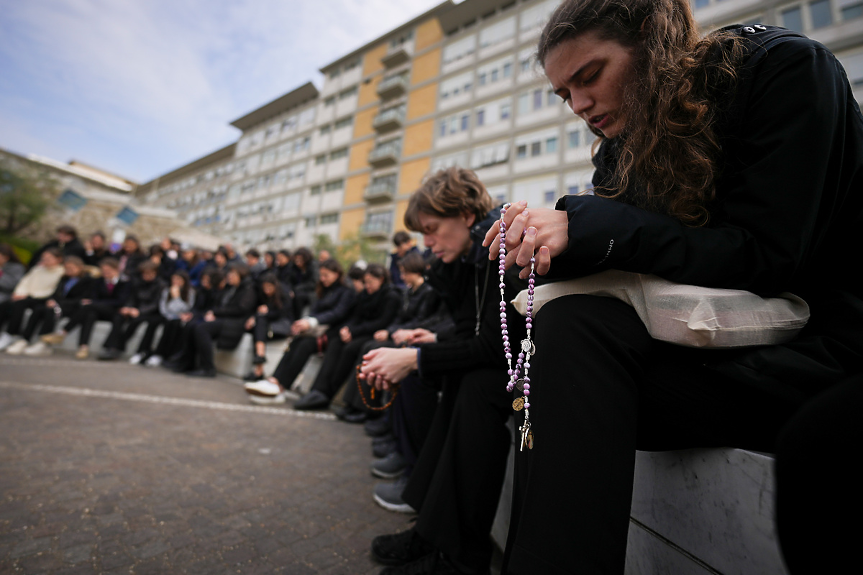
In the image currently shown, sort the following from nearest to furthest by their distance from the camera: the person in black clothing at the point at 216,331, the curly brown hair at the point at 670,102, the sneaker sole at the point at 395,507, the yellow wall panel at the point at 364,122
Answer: the curly brown hair at the point at 670,102 < the sneaker sole at the point at 395,507 < the person in black clothing at the point at 216,331 < the yellow wall panel at the point at 364,122

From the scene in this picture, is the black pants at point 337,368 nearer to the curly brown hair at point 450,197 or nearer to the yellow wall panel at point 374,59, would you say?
the curly brown hair at point 450,197

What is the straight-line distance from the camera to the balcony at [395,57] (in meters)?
30.2

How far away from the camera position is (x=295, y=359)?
482cm

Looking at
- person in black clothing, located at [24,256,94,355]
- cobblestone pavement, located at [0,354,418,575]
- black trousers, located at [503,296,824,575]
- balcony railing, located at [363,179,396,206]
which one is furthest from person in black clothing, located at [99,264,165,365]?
balcony railing, located at [363,179,396,206]

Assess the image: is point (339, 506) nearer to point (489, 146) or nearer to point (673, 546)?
point (673, 546)

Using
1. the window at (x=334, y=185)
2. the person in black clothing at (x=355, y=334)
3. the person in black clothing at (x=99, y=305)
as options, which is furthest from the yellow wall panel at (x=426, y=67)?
the person in black clothing at (x=355, y=334)

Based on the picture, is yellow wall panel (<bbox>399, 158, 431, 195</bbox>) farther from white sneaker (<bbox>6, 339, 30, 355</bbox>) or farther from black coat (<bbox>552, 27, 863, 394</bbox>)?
black coat (<bbox>552, 27, 863, 394</bbox>)

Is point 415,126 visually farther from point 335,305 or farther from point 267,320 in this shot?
point 335,305

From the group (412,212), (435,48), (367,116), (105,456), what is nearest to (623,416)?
(412,212)

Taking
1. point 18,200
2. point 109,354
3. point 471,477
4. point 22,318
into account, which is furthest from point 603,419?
point 18,200

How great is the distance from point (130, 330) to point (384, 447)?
21.0ft

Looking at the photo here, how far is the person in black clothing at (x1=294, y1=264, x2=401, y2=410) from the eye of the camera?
4375mm

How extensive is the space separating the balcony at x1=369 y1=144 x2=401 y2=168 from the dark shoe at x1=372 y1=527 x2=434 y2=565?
29.5 meters

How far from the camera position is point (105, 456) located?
7.74 feet
